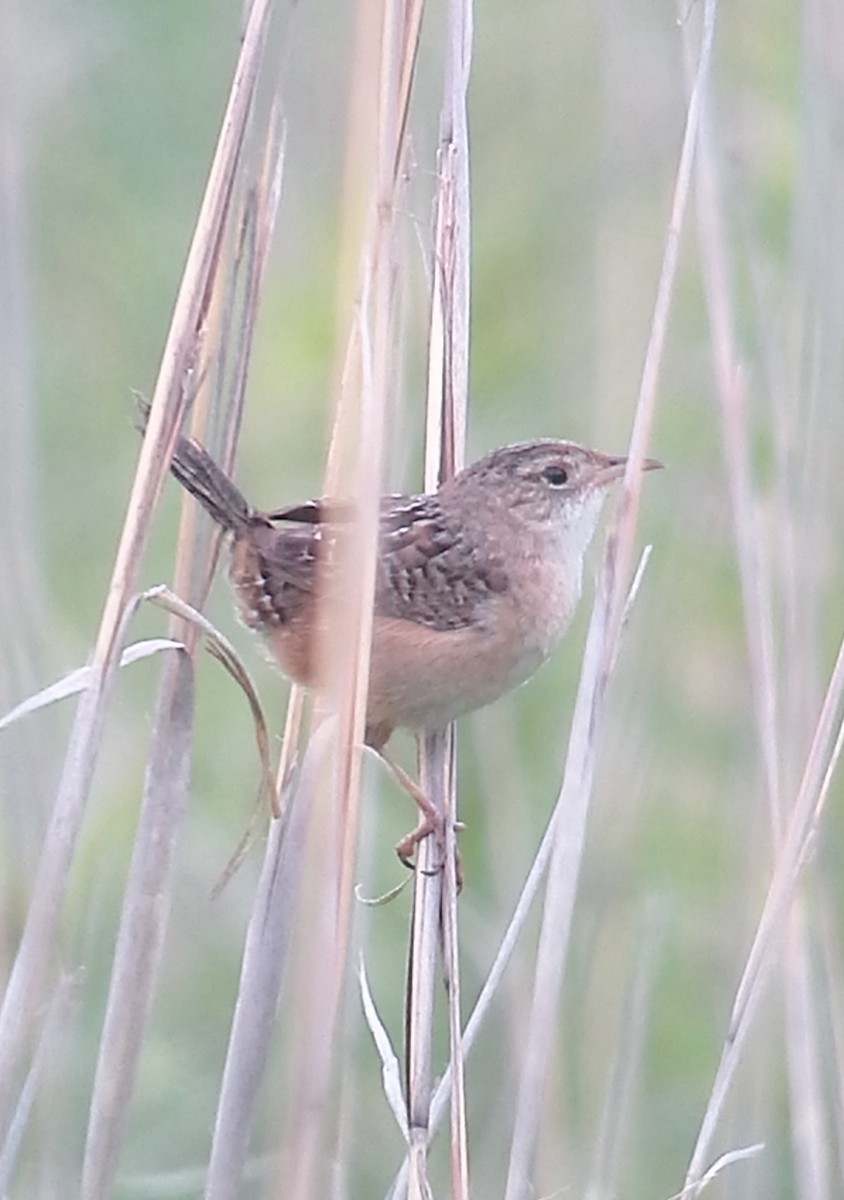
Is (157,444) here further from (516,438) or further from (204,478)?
(516,438)

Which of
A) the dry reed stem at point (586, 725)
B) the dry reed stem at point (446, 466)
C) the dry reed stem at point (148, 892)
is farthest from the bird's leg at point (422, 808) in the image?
the dry reed stem at point (148, 892)

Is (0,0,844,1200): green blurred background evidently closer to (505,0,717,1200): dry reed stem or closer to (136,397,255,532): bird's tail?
(136,397,255,532): bird's tail

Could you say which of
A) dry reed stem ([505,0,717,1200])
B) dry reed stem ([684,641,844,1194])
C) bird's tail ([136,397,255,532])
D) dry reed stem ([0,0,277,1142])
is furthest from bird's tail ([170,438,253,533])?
dry reed stem ([684,641,844,1194])

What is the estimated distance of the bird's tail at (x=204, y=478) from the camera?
2.27 meters

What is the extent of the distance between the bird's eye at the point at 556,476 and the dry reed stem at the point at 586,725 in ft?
2.80

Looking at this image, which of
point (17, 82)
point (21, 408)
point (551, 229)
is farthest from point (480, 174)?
point (21, 408)

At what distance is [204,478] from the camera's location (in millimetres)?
2324

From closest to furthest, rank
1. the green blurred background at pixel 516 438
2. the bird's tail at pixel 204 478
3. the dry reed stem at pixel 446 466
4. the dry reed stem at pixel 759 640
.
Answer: the dry reed stem at pixel 446 466
the bird's tail at pixel 204 478
the dry reed stem at pixel 759 640
the green blurred background at pixel 516 438

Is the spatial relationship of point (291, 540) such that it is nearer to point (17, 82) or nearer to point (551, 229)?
point (17, 82)

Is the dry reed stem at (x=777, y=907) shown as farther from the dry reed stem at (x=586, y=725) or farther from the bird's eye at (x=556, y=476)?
the bird's eye at (x=556, y=476)

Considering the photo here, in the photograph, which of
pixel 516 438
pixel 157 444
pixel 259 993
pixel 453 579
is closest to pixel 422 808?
pixel 453 579

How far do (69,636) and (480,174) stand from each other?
1246mm

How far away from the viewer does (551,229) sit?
3.60 metres

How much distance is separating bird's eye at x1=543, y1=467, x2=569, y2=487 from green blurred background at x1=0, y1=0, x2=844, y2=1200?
0.21 meters
